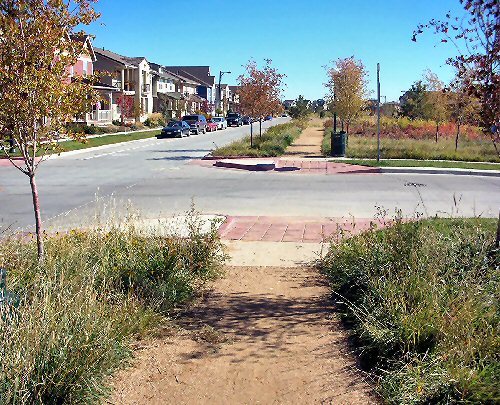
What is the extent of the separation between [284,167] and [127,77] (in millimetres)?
53627

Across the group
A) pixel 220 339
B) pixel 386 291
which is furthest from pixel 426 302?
pixel 220 339

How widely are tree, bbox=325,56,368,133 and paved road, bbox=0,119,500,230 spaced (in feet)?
31.2

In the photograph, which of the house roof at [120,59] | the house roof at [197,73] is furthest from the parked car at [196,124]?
the house roof at [197,73]

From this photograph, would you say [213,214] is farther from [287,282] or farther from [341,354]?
[341,354]

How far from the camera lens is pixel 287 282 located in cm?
698

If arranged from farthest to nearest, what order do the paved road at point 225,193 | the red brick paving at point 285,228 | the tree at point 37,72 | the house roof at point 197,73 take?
the house roof at point 197,73 < the paved road at point 225,193 < the red brick paving at point 285,228 < the tree at point 37,72

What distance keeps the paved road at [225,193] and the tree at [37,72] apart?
2.49 metres

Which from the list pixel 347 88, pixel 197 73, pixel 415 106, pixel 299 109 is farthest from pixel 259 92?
pixel 197 73

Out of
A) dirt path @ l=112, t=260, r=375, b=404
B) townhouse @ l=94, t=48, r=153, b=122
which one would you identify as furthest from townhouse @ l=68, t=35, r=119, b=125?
dirt path @ l=112, t=260, r=375, b=404

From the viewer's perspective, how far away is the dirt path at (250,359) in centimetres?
412

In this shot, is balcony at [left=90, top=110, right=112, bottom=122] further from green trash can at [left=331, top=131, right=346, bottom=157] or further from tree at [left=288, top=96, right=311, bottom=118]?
tree at [left=288, top=96, right=311, bottom=118]

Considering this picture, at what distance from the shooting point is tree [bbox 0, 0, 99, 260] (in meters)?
6.02

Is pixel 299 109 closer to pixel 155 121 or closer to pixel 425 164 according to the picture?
pixel 155 121

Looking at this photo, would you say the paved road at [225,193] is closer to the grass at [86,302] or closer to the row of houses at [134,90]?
the grass at [86,302]
